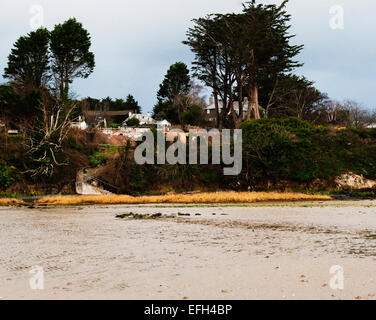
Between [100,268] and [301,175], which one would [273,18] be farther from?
[100,268]

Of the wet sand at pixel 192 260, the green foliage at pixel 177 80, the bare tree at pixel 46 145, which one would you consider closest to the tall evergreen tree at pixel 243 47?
the bare tree at pixel 46 145

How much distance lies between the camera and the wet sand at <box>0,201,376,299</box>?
8.67m

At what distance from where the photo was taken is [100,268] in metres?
11.0

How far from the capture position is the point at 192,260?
1176cm

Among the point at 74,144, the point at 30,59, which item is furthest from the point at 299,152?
the point at 30,59

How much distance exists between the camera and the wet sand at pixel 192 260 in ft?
28.5

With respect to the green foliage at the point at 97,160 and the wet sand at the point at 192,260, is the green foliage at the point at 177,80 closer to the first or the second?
the green foliage at the point at 97,160

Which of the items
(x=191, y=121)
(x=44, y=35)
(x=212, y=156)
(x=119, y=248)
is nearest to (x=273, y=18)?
(x=212, y=156)

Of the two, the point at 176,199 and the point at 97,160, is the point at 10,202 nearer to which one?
the point at 97,160

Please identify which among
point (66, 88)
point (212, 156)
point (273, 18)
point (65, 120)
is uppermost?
point (273, 18)

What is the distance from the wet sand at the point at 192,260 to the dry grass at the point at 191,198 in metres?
16.7

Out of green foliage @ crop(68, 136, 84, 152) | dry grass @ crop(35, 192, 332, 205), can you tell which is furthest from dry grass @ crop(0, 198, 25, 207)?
green foliage @ crop(68, 136, 84, 152)
